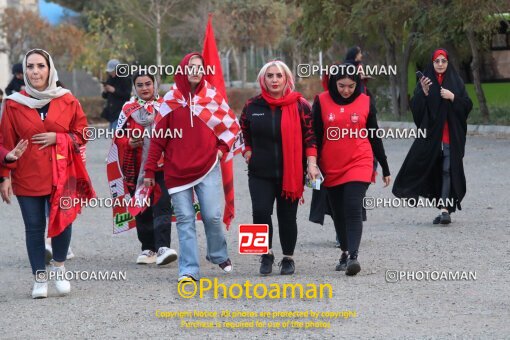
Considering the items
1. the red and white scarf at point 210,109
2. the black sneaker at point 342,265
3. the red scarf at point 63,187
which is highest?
the red and white scarf at point 210,109

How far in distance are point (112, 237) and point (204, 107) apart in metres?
3.37

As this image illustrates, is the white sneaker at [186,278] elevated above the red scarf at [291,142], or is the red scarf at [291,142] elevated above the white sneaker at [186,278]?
the red scarf at [291,142]

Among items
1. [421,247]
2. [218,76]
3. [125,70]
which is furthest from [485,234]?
[125,70]

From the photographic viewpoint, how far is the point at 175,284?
888cm

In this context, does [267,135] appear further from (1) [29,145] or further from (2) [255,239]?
(1) [29,145]

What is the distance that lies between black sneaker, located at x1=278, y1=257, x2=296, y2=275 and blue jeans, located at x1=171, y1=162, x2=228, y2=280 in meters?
0.50

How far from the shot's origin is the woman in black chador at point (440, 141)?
1206 cm

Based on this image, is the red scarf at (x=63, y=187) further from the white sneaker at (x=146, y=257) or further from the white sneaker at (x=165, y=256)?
the white sneaker at (x=146, y=257)

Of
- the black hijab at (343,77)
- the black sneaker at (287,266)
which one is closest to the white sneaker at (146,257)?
the black sneaker at (287,266)

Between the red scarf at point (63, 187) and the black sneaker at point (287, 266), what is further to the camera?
the black sneaker at point (287, 266)

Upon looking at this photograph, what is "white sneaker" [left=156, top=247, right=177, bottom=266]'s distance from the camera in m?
9.83

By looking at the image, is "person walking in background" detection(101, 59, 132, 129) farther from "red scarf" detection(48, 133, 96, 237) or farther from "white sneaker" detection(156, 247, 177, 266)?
"red scarf" detection(48, 133, 96, 237)

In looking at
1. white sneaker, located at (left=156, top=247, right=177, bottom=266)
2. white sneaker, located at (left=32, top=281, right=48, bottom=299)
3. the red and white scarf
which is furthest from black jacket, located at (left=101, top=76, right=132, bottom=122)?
white sneaker, located at (left=32, top=281, right=48, bottom=299)

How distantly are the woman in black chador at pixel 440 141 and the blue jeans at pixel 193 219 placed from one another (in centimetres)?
361
